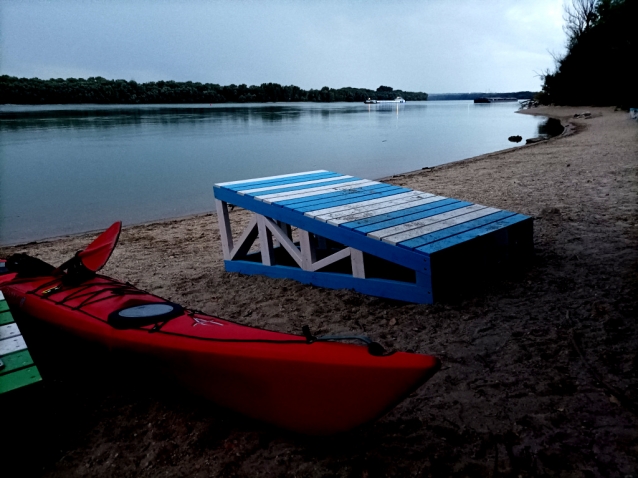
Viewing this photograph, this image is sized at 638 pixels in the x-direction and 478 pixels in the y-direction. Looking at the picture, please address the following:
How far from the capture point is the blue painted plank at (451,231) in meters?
3.58

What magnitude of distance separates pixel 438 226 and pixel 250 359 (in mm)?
2364

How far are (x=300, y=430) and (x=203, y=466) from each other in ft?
1.79

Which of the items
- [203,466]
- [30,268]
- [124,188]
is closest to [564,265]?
[203,466]

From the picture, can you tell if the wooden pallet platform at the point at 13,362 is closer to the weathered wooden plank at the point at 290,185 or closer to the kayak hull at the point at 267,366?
the kayak hull at the point at 267,366

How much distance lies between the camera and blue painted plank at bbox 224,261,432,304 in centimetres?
376

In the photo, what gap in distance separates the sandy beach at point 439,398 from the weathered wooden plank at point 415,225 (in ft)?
2.13

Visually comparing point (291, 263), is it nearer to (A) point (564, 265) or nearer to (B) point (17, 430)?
(A) point (564, 265)

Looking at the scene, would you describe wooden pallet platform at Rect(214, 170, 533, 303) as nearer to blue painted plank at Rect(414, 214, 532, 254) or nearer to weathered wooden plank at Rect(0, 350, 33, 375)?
blue painted plank at Rect(414, 214, 532, 254)

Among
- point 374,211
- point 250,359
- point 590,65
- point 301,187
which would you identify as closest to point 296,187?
point 301,187

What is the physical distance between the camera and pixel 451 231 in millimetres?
3908

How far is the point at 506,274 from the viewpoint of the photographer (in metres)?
4.21

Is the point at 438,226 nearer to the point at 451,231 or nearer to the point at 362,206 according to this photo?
the point at 451,231

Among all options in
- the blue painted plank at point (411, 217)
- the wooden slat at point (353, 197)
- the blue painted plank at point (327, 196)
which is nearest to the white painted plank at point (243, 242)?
the blue painted plank at point (327, 196)

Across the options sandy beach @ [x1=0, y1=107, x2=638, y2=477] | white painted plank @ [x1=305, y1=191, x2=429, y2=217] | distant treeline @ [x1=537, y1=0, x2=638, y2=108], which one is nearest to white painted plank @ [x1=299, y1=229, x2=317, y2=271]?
sandy beach @ [x1=0, y1=107, x2=638, y2=477]
